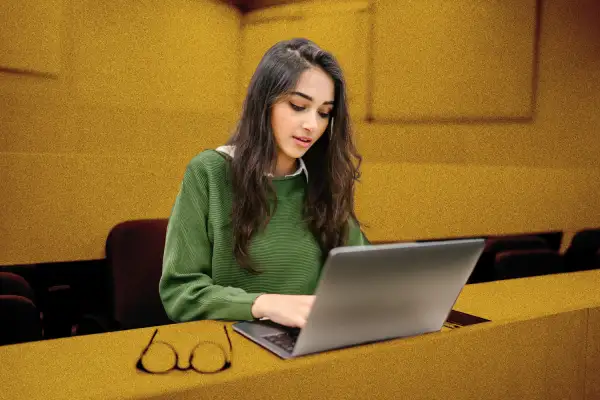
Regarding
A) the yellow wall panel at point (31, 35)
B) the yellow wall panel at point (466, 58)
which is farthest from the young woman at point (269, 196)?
the yellow wall panel at point (466, 58)

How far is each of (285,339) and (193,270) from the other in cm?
39

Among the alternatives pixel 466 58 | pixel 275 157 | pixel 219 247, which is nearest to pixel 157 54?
pixel 466 58

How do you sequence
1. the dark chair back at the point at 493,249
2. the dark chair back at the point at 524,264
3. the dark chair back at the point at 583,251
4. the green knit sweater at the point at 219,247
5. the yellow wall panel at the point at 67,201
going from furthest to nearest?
1. the dark chair back at the point at 583,251
2. the dark chair back at the point at 493,249
3. the dark chair back at the point at 524,264
4. the yellow wall panel at the point at 67,201
5. the green knit sweater at the point at 219,247

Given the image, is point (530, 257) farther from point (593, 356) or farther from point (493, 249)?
point (593, 356)

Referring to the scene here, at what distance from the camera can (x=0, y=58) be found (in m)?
2.07

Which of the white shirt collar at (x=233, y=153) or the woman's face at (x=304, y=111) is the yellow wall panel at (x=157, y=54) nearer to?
the white shirt collar at (x=233, y=153)

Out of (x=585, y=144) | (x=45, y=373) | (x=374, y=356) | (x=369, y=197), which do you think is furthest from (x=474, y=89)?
(x=45, y=373)

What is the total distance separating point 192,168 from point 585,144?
106 inches

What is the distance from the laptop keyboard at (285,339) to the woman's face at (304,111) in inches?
18.3

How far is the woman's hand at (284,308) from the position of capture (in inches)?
35.7

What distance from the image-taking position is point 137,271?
1.61 metres

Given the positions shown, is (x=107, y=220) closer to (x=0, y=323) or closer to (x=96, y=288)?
(x=96, y=288)

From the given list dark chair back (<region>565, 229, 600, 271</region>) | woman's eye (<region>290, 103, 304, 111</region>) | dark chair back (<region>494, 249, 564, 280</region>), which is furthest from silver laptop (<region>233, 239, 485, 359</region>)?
dark chair back (<region>565, 229, 600, 271</region>)

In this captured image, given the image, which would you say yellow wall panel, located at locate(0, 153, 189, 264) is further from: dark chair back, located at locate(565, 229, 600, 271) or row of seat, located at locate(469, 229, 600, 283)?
→ dark chair back, located at locate(565, 229, 600, 271)
